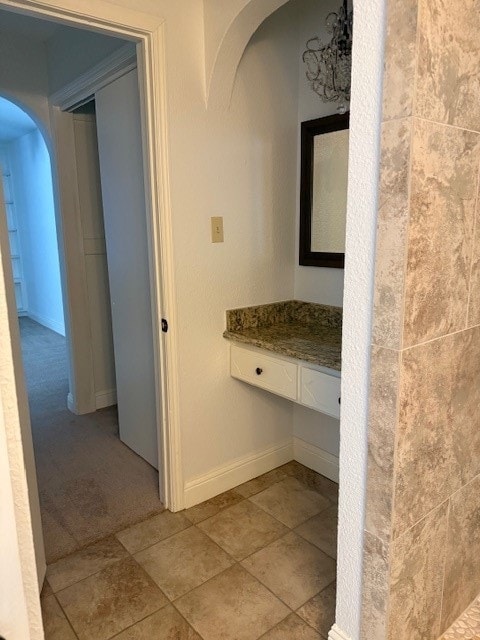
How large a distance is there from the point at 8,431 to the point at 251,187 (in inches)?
65.7

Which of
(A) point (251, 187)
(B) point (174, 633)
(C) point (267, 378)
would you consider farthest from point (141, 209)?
(B) point (174, 633)

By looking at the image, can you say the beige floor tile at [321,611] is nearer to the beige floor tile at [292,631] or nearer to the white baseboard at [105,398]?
the beige floor tile at [292,631]

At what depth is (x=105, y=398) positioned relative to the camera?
3391 mm

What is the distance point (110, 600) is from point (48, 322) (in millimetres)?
5036

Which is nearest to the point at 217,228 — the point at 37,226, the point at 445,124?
the point at 445,124

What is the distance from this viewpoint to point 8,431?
0.77 meters

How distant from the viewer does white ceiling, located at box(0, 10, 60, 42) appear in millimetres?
2557

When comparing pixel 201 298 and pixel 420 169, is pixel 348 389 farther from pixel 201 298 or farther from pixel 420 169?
pixel 201 298

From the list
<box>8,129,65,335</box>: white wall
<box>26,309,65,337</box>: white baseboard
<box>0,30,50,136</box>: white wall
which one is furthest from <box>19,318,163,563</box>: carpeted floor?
<box>8,129,65,335</box>: white wall

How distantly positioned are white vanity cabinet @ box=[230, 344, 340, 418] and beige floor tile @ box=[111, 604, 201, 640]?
2.88 ft

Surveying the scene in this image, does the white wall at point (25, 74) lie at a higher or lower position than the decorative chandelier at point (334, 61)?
higher

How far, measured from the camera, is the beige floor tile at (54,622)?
1.53 m

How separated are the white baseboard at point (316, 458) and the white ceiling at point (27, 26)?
2667mm

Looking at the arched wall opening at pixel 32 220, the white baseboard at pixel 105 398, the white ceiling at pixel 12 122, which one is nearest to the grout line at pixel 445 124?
the white baseboard at pixel 105 398
